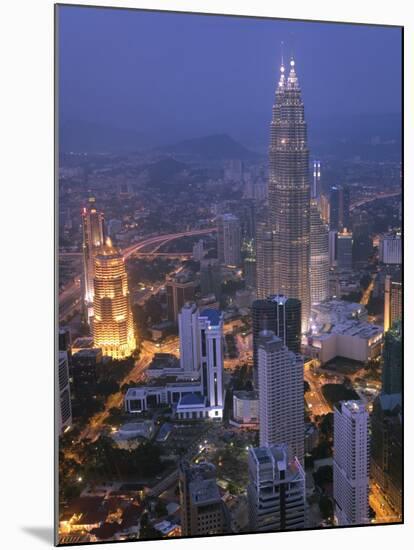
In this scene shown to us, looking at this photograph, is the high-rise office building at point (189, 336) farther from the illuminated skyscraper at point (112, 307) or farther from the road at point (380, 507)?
Answer: the road at point (380, 507)

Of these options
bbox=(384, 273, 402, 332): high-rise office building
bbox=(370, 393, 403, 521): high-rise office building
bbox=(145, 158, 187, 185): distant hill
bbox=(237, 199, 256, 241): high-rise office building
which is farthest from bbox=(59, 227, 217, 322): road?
bbox=(370, 393, 403, 521): high-rise office building

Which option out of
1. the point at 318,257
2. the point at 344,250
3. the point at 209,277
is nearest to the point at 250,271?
the point at 209,277

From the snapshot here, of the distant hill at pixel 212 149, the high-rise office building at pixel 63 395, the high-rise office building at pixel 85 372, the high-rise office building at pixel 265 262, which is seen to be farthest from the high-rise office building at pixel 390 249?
the high-rise office building at pixel 63 395

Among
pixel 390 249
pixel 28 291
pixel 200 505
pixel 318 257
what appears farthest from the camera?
pixel 318 257

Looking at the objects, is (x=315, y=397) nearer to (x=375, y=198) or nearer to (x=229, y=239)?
(x=229, y=239)

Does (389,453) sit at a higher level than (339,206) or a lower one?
lower

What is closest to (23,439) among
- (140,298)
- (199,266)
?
(140,298)

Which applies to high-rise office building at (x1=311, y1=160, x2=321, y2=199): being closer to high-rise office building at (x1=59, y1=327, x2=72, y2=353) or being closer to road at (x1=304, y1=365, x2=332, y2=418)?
road at (x1=304, y1=365, x2=332, y2=418)
